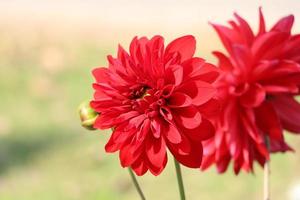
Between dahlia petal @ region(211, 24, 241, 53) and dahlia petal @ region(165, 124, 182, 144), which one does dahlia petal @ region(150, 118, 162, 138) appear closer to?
dahlia petal @ region(165, 124, 182, 144)

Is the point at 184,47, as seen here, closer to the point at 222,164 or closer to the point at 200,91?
the point at 200,91

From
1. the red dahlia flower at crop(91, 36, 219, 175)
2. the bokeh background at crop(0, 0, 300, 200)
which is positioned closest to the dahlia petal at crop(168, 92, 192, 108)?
the red dahlia flower at crop(91, 36, 219, 175)

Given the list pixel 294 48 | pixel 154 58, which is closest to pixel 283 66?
pixel 294 48

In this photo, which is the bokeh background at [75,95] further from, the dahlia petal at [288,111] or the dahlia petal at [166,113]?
the dahlia petal at [166,113]

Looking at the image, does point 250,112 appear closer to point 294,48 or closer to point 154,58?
point 294,48

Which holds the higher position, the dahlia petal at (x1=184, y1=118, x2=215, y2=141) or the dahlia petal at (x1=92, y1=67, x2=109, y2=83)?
the dahlia petal at (x1=92, y1=67, x2=109, y2=83)

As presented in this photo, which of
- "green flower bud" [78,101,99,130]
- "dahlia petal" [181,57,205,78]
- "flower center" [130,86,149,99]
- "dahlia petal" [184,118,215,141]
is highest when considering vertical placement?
"dahlia petal" [181,57,205,78]

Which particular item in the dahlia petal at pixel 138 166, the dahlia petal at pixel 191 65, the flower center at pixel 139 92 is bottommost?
the dahlia petal at pixel 138 166

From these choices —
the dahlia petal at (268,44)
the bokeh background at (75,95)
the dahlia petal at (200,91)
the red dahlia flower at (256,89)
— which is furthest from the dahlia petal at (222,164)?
the bokeh background at (75,95)
